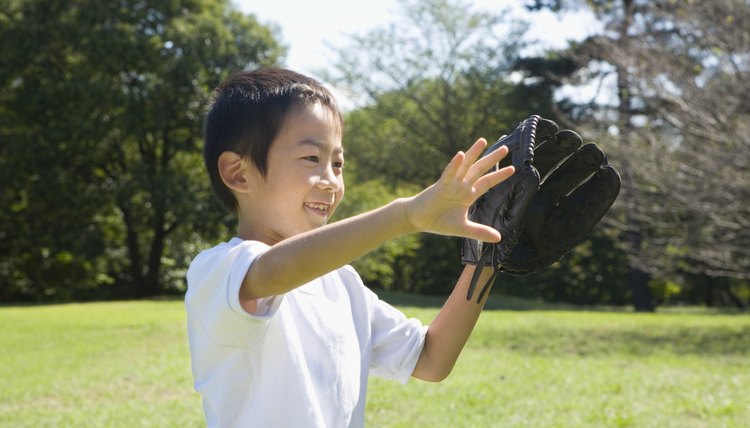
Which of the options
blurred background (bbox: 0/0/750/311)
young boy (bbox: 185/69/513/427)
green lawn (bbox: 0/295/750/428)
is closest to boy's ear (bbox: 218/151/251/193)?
young boy (bbox: 185/69/513/427)

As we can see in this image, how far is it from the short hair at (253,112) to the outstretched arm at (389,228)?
34 cm

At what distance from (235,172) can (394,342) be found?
0.59 metres

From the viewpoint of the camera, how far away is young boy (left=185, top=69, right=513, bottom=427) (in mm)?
1671

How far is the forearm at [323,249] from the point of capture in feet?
5.09

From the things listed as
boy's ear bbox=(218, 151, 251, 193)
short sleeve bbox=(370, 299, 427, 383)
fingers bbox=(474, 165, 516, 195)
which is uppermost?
fingers bbox=(474, 165, 516, 195)

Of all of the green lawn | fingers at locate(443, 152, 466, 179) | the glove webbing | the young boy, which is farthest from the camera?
the green lawn

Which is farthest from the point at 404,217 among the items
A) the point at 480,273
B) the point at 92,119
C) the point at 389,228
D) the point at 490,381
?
the point at 92,119

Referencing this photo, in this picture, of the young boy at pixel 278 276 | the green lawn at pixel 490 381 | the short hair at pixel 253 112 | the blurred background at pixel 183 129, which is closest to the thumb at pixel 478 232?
the young boy at pixel 278 276

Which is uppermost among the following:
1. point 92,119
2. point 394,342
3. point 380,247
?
point 394,342

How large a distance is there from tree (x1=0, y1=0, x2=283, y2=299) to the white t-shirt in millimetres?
23830

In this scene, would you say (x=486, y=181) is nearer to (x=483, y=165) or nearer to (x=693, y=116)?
(x=483, y=165)

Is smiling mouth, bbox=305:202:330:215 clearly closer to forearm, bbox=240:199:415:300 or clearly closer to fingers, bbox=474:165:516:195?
forearm, bbox=240:199:415:300

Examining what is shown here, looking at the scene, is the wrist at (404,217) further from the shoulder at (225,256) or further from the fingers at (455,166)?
the shoulder at (225,256)

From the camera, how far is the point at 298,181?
187 cm
